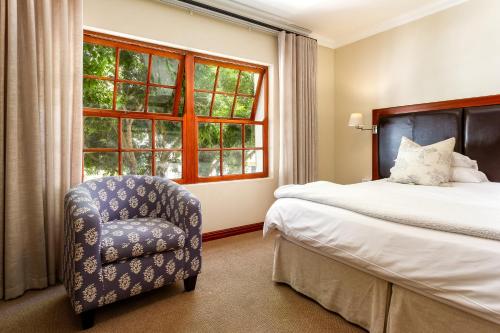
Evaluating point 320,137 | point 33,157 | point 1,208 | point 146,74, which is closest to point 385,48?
point 320,137

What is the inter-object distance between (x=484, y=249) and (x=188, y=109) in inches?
110

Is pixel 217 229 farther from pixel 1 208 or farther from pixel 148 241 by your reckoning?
pixel 1 208

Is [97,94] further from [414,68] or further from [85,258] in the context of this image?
[414,68]

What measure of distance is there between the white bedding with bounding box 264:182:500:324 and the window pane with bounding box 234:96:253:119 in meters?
2.04

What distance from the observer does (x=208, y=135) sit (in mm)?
3494

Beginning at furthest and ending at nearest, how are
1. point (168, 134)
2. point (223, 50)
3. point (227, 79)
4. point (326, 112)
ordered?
point (326, 112)
point (227, 79)
point (223, 50)
point (168, 134)

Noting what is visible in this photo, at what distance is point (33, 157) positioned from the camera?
2133mm

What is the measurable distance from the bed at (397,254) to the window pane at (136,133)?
1.65 meters

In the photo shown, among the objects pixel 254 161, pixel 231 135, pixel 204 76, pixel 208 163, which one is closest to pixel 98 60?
pixel 204 76

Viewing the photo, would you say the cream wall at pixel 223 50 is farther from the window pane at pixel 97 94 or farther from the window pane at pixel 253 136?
the window pane at pixel 97 94

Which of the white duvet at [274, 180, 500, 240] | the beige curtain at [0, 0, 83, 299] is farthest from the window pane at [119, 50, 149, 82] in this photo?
the white duvet at [274, 180, 500, 240]

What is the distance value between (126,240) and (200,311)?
651mm

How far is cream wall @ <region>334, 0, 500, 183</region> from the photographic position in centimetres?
294

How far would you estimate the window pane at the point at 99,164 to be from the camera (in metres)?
2.76
